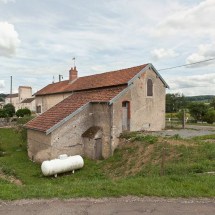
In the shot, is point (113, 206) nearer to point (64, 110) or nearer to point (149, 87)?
point (64, 110)

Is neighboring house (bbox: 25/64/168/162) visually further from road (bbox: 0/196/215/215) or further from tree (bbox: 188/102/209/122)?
tree (bbox: 188/102/209/122)

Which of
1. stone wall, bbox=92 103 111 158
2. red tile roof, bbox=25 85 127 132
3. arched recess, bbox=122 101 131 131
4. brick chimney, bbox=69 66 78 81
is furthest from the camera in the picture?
brick chimney, bbox=69 66 78 81

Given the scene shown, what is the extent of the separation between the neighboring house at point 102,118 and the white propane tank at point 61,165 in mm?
1999

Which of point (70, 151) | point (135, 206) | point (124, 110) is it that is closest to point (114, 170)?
point (70, 151)

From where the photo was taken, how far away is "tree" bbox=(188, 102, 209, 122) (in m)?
33.7

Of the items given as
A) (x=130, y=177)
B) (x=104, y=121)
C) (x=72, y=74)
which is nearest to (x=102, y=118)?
(x=104, y=121)

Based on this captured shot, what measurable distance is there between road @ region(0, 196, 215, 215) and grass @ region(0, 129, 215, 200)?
288mm

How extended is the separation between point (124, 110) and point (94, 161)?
4888 millimetres

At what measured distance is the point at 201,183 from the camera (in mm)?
6879

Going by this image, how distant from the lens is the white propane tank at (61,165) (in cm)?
1139

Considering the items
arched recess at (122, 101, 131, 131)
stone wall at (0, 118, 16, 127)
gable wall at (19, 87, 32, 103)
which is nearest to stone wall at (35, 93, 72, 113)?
arched recess at (122, 101, 131, 131)

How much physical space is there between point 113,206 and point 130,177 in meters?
4.44

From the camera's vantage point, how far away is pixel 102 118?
50.1 ft

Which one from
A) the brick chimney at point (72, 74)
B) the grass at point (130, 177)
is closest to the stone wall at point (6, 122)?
the brick chimney at point (72, 74)
